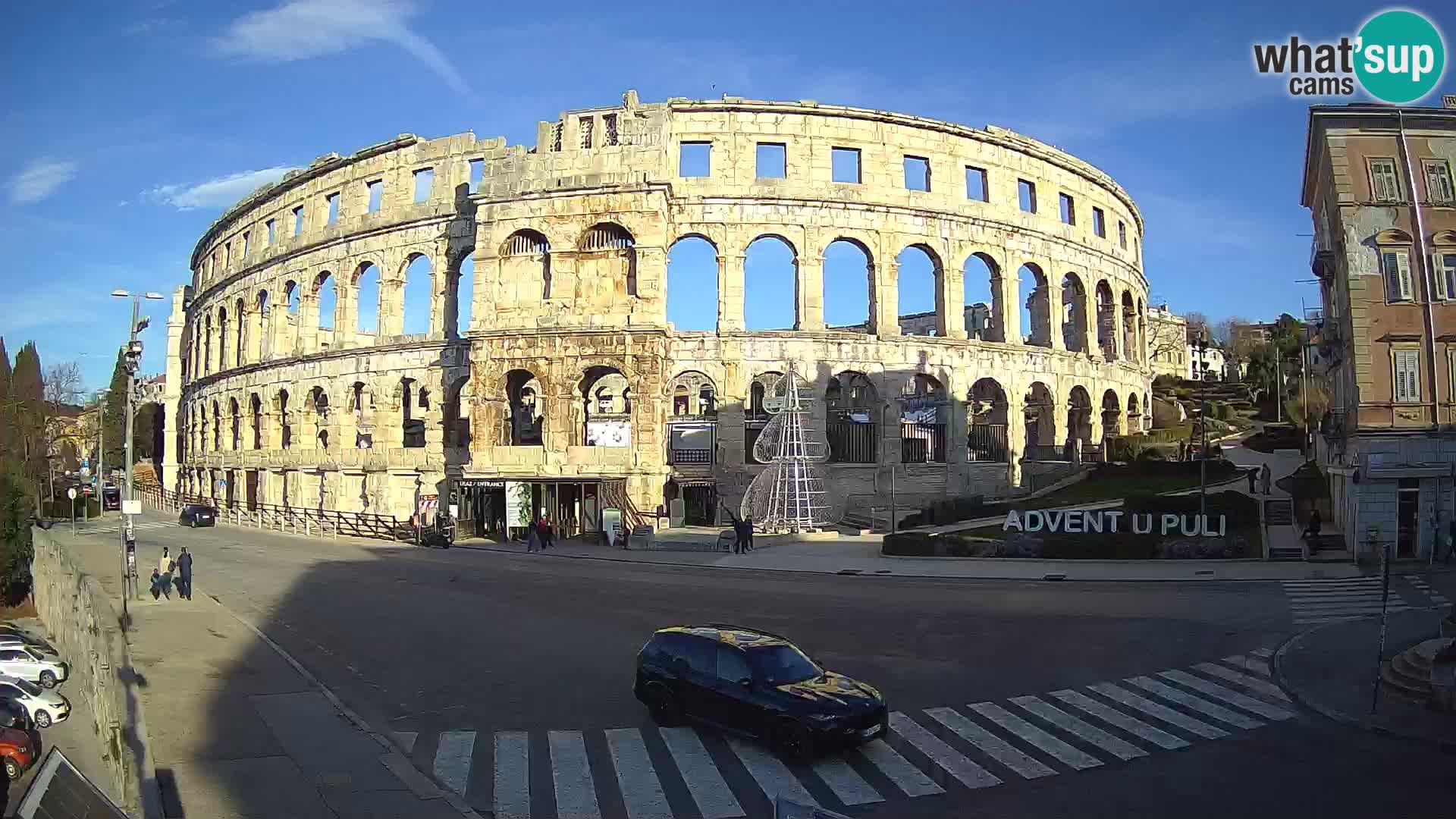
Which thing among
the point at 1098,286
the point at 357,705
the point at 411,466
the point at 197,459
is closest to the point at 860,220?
the point at 1098,286

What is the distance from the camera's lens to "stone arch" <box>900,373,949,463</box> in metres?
50.0

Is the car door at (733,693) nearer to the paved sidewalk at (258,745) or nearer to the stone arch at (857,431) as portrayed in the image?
the paved sidewalk at (258,745)

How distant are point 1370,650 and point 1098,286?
157 feet

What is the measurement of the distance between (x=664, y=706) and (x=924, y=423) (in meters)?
38.1

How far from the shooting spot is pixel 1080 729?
13539mm

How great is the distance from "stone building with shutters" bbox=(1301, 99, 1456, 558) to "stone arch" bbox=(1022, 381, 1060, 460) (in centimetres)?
2232

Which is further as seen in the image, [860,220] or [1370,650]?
[860,220]

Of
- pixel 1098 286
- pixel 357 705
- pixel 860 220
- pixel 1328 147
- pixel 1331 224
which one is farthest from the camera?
→ pixel 1098 286

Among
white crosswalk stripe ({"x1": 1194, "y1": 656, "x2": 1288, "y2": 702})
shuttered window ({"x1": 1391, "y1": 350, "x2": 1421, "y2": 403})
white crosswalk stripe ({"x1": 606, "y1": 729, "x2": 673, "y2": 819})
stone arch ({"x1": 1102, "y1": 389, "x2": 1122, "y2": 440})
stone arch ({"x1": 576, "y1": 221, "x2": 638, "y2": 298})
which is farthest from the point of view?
stone arch ({"x1": 1102, "y1": 389, "x2": 1122, "y2": 440})

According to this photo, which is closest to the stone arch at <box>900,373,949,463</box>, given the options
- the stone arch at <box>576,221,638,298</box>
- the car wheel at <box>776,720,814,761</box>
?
the stone arch at <box>576,221,638,298</box>

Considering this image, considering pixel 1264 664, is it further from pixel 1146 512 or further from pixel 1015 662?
pixel 1146 512

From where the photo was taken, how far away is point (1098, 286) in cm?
6191

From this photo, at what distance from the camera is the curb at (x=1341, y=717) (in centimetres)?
1259

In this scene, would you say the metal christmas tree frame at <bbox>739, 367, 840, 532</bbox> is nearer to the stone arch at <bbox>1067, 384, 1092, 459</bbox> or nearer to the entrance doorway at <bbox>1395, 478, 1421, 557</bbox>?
the stone arch at <bbox>1067, 384, 1092, 459</bbox>
